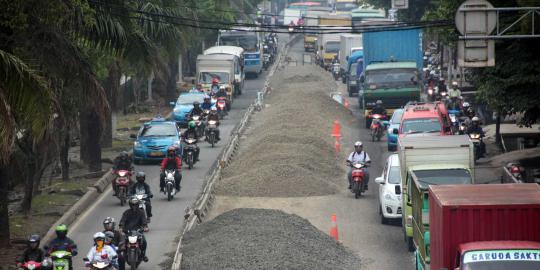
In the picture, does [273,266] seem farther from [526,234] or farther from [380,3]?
[380,3]

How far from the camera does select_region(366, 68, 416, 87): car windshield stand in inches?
1947

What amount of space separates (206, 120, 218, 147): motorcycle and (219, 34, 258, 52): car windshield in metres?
33.6

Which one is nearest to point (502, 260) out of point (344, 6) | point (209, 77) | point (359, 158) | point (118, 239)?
point (118, 239)

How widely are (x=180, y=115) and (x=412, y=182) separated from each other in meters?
28.9

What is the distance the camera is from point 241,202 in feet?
104

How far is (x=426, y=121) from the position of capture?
3875 centimetres

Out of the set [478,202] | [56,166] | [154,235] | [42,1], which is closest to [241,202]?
[154,235]

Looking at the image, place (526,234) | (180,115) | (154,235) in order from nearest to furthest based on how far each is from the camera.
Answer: (526,234), (154,235), (180,115)

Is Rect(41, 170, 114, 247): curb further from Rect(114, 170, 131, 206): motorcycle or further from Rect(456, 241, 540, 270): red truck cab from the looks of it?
Rect(456, 241, 540, 270): red truck cab

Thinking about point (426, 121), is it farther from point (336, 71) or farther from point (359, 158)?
point (336, 71)

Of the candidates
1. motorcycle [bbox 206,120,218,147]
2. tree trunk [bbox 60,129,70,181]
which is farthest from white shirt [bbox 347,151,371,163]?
motorcycle [bbox 206,120,218,147]

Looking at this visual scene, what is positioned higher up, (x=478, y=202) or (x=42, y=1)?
(x=42, y=1)

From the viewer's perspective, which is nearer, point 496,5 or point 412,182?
point 412,182

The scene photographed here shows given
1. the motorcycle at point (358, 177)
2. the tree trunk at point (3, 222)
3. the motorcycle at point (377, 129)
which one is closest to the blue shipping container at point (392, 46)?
the motorcycle at point (377, 129)
